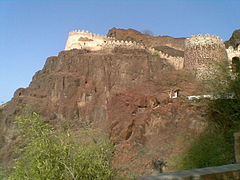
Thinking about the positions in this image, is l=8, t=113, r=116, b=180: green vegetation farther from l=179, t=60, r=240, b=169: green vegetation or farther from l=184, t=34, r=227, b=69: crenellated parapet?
l=184, t=34, r=227, b=69: crenellated parapet

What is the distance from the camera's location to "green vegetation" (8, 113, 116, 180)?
9945 millimetres

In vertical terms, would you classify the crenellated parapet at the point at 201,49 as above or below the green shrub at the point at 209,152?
above

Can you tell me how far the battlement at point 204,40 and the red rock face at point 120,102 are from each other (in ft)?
13.5

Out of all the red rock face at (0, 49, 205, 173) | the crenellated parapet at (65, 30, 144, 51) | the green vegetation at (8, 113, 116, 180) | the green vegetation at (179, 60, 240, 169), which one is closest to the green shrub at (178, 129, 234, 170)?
the green vegetation at (179, 60, 240, 169)

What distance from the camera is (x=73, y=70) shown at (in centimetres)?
3497

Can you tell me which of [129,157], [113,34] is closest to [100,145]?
[129,157]

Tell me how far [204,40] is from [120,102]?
1268 cm

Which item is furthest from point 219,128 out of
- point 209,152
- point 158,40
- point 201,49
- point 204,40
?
point 158,40

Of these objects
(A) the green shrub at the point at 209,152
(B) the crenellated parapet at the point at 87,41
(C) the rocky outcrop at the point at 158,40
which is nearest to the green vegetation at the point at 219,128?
(A) the green shrub at the point at 209,152

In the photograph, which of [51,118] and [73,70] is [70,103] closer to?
[51,118]

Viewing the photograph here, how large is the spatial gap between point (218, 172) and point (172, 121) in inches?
411

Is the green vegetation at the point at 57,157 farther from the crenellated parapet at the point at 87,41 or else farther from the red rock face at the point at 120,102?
the crenellated parapet at the point at 87,41

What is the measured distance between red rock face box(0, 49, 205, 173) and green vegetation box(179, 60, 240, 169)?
1.40m

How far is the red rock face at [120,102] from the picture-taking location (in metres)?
15.5
